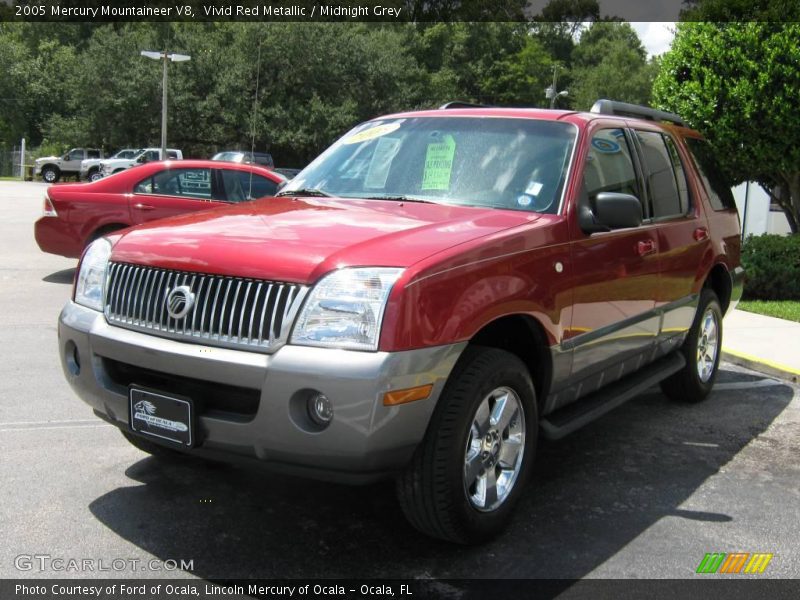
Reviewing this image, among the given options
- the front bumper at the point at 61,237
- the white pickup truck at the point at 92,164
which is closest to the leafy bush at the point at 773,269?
the front bumper at the point at 61,237

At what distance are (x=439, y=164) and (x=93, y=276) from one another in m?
1.81

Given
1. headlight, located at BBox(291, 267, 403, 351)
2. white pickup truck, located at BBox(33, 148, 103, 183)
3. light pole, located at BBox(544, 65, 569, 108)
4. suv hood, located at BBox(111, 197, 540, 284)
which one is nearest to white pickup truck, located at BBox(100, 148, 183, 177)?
white pickup truck, located at BBox(33, 148, 103, 183)

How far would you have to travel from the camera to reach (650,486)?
434cm

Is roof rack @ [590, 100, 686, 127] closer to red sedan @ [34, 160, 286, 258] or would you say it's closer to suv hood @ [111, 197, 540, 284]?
suv hood @ [111, 197, 540, 284]

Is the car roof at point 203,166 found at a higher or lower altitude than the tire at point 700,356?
higher

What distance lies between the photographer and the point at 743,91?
1038 cm

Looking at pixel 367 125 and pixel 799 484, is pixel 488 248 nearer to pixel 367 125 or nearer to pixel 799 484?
pixel 367 125

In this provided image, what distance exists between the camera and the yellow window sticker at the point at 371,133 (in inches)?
190

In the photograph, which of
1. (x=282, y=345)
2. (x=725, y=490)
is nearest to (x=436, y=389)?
(x=282, y=345)

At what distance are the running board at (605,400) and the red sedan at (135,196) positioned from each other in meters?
6.05

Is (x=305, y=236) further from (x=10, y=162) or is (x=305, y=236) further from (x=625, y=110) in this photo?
(x=10, y=162)

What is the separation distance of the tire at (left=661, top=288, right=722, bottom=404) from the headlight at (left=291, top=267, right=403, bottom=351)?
339 centimetres

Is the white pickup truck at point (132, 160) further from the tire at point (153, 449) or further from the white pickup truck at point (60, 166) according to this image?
the tire at point (153, 449)

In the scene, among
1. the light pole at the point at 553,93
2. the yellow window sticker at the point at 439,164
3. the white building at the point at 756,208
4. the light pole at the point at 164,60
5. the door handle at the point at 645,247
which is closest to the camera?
the yellow window sticker at the point at 439,164
